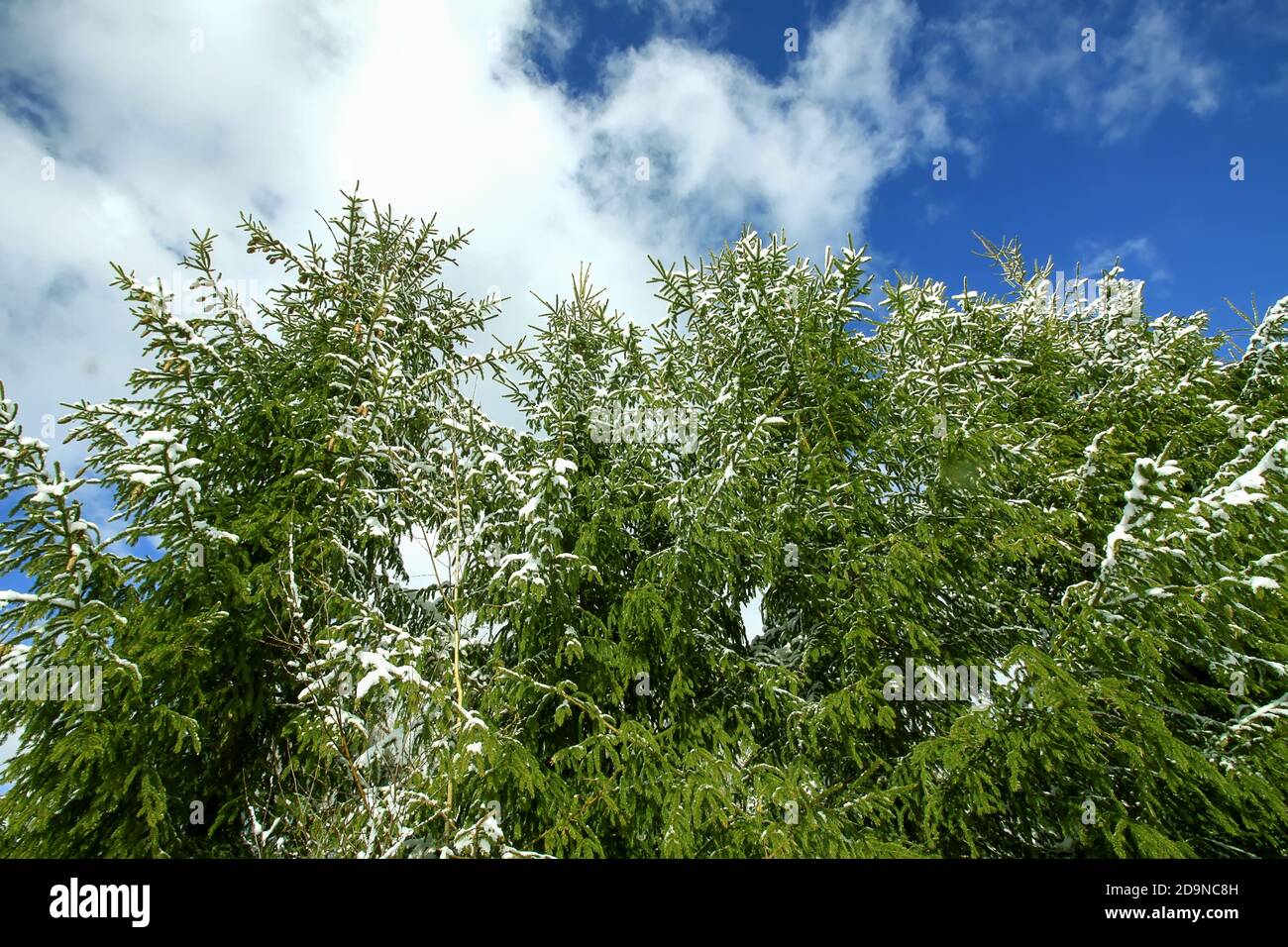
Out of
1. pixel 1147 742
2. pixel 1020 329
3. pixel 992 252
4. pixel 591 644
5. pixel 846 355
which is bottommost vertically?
pixel 1147 742

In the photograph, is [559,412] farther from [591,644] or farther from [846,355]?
[846,355]

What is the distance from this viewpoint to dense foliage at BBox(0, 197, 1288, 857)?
4695 millimetres

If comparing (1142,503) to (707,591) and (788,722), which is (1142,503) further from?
(707,591)

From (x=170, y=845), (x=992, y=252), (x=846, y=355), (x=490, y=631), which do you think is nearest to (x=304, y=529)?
(x=490, y=631)

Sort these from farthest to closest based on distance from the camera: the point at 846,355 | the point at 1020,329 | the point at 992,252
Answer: the point at 992,252 → the point at 1020,329 → the point at 846,355

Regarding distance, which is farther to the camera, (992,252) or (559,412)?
(992,252)

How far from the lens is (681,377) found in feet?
25.1

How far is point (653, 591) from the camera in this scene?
5949 millimetres

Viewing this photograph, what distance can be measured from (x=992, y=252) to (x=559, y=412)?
8564 millimetres

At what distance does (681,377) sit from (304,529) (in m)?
4.24

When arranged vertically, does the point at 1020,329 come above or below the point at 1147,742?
above

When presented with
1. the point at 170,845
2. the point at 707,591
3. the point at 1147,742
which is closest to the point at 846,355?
the point at 707,591

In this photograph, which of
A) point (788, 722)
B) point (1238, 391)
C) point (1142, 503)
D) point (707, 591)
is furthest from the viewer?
point (1238, 391)

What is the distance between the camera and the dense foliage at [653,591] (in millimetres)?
4695
